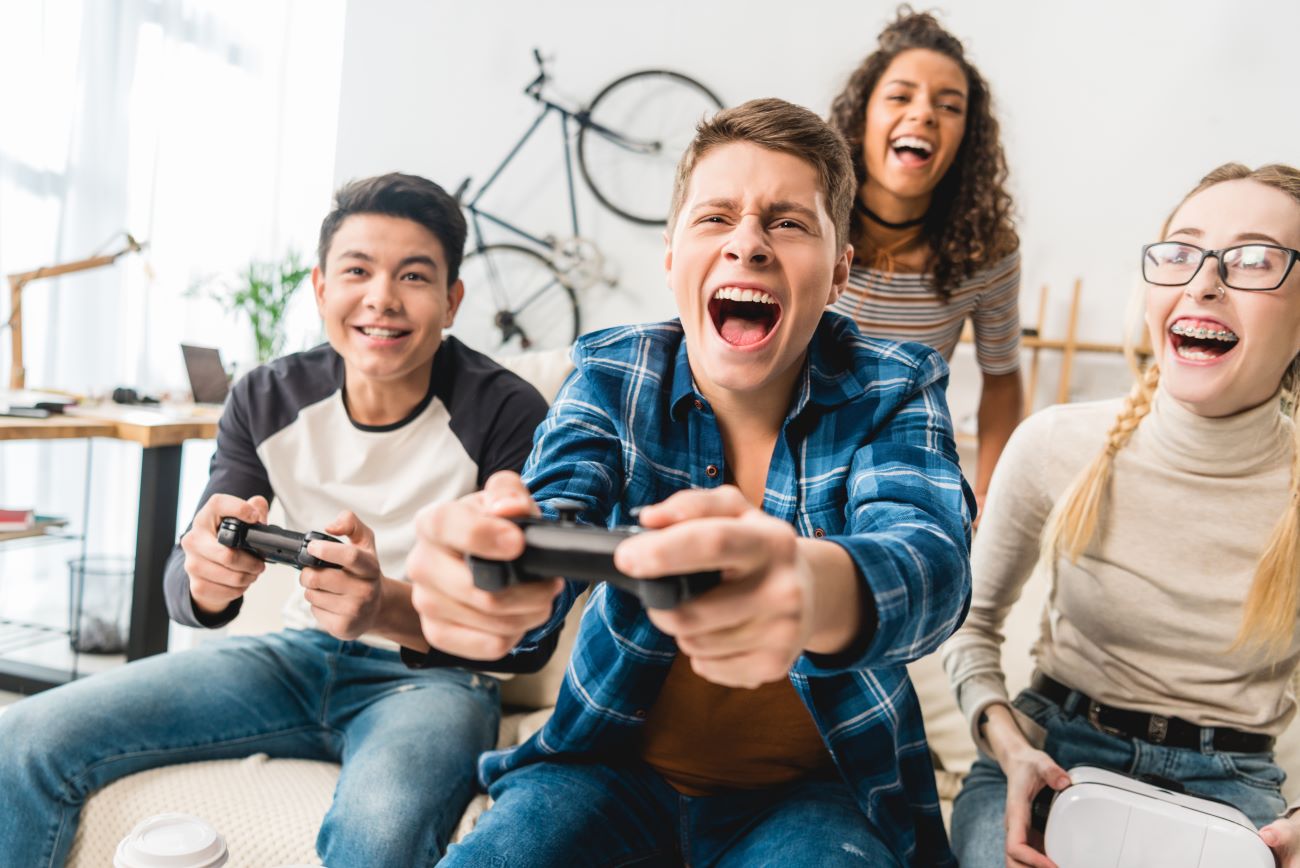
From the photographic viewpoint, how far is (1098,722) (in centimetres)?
126

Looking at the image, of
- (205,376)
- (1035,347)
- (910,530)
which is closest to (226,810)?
(910,530)

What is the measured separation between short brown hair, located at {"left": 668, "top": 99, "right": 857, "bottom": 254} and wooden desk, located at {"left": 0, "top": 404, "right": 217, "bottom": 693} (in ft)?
4.59

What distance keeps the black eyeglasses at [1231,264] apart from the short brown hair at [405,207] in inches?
40.5

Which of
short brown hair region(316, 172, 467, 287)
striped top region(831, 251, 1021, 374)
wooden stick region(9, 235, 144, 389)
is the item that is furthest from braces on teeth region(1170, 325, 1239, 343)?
wooden stick region(9, 235, 144, 389)

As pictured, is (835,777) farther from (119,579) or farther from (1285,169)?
(119,579)

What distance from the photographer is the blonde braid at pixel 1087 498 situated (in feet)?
4.18

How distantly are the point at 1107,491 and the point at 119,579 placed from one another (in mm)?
2734

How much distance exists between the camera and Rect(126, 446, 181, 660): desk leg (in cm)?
196

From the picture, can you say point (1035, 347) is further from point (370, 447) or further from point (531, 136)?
point (370, 447)

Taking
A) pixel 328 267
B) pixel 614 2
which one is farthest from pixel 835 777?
pixel 614 2

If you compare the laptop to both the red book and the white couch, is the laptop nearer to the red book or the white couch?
the red book

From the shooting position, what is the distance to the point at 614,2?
442 centimetres

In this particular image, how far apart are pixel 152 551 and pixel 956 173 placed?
1848mm

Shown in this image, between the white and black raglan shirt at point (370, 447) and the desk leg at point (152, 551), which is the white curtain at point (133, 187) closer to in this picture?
the desk leg at point (152, 551)
